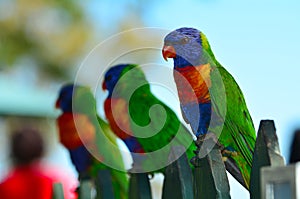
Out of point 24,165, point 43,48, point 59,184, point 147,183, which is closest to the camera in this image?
point 147,183

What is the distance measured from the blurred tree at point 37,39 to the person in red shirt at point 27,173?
20.0ft

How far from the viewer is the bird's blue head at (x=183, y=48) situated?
3.53m

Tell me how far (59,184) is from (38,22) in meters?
6.88

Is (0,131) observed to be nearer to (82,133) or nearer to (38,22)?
(38,22)

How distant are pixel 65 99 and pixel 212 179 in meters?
2.89

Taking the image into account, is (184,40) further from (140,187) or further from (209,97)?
(140,187)

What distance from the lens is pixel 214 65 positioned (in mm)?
3512

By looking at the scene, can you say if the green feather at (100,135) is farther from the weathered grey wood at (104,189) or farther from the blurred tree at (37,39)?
the blurred tree at (37,39)

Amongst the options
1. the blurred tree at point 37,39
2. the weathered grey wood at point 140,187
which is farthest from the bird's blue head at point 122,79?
the blurred tree at point 37,39

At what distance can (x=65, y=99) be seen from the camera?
17.3 ft

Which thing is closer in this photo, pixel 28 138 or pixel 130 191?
pixel 130 191

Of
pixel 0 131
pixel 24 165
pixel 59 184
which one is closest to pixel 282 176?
pixel 59 184

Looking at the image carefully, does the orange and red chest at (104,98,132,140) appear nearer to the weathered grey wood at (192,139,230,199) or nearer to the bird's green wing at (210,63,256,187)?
the bird's green wing at (210,63,256,187)

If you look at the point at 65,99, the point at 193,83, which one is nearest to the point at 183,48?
the point at 193,83
